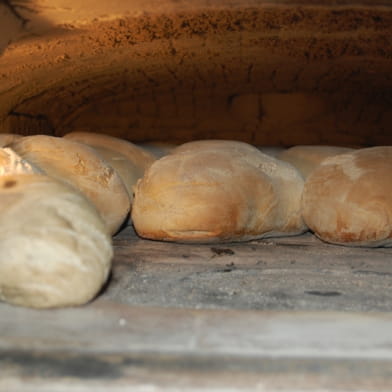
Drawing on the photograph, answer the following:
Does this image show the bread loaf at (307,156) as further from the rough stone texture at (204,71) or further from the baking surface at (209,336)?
the baking surface at (209,336)

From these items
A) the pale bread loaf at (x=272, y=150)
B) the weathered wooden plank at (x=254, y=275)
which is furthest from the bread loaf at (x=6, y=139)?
the pale bread loaf at (x=272, y=150)

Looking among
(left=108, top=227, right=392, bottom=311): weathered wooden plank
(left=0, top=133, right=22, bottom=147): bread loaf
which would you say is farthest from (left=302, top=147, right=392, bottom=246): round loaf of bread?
(left=0, top=133, right=22, bottom=147): bread loaf

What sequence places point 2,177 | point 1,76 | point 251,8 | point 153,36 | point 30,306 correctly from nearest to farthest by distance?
point 30,306 → point 2,177 → point 251,8 → point 153,36 → point 1,76

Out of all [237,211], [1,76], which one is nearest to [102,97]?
[1,76]

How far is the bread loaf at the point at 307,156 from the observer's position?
7.41ft

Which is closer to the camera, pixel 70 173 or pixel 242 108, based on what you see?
pixel 70 173

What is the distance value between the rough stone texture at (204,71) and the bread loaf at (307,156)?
1.33 ft

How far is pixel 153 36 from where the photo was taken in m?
1.93

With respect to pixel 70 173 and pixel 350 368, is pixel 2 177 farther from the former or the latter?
pixel 350 368

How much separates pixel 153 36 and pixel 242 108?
3.74 ft

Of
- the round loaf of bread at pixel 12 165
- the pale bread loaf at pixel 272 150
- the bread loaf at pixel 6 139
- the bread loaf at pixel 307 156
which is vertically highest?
the round loaf of bread at pixel 12 165

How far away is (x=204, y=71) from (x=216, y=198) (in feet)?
3.31

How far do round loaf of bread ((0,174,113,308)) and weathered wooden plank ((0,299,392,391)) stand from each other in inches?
2.3

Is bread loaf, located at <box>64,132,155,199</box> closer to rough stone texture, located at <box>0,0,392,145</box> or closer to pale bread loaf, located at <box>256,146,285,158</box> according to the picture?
rough stone texture, located at <box>0,0,392,145</box>
